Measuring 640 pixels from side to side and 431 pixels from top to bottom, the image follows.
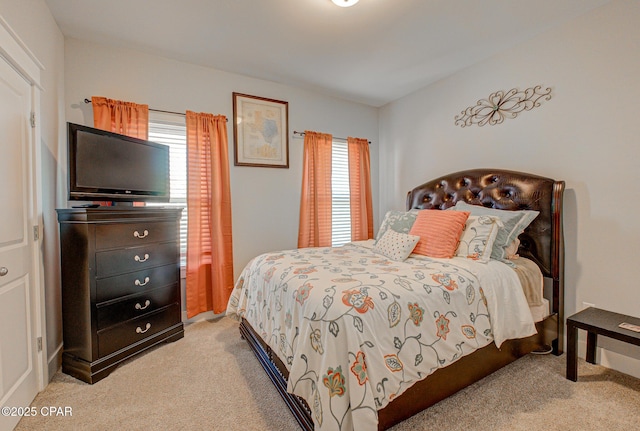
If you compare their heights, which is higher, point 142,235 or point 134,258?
point 142,235

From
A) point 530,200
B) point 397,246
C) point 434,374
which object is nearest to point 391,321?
point 434,374

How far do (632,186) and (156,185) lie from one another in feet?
12.2

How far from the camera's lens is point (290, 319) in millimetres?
1533

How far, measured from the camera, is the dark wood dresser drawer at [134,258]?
6.54ft

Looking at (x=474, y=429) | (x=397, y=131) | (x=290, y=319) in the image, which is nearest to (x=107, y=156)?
(x=290, y=319)

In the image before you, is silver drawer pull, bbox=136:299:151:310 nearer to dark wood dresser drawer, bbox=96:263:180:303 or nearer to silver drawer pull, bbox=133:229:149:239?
dark wood dresser drawer, bbox=96:263:180:303

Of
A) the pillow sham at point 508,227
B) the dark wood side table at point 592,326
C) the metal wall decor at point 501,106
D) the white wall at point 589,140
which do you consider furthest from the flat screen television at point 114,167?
the dark wood side table at point 592,326

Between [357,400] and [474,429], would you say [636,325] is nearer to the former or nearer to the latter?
[474,429]

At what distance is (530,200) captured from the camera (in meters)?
2.33

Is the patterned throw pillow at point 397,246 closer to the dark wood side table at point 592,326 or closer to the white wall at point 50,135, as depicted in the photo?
the dark wood side table at point 592,326

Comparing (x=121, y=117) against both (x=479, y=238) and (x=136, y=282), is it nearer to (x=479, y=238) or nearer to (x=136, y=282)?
(x=136, y=282)

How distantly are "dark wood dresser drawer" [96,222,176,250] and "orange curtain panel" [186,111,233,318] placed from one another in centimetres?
47

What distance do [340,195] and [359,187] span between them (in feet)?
1.01

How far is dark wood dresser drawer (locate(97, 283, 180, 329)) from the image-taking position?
6.56 ft
